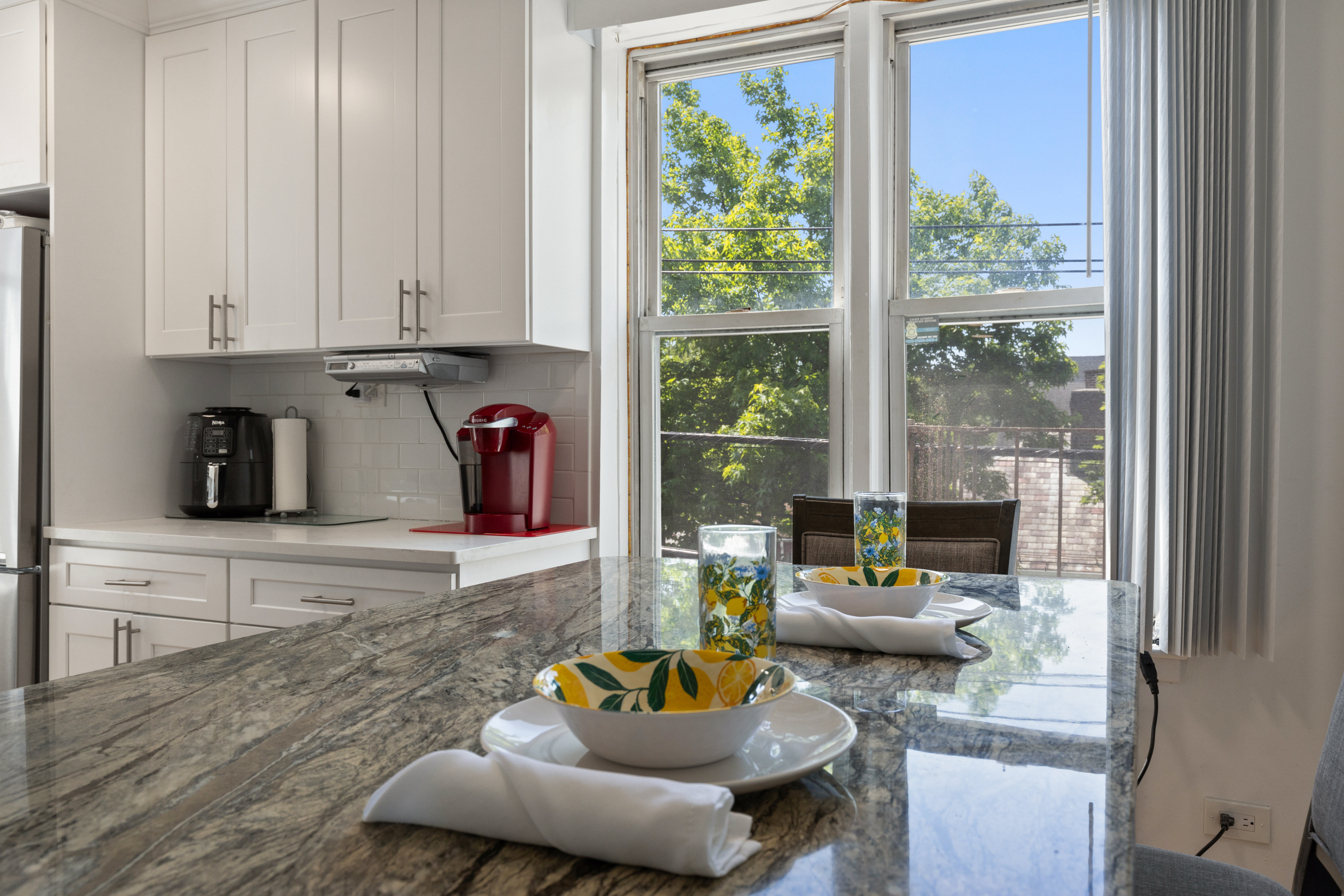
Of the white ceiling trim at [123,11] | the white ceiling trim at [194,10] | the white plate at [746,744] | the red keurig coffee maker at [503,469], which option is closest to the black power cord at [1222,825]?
the red keurig coffee maker at [503,469]

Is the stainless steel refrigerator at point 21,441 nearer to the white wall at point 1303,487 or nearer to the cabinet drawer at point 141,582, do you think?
the cabinet drawer at point 141,582

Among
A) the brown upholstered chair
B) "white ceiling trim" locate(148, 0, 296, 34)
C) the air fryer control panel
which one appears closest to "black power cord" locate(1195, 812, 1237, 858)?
the brown upholstered chair

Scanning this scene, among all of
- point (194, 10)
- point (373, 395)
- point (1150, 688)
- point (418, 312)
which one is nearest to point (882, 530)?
point (1150, 688)

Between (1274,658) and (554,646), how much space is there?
1.93 metres

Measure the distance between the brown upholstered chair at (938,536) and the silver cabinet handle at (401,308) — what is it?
1332 mm

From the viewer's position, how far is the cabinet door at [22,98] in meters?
2.68

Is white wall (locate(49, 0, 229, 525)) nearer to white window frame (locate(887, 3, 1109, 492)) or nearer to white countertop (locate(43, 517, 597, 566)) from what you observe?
white countertop (locate(43, 517, 597, 566))

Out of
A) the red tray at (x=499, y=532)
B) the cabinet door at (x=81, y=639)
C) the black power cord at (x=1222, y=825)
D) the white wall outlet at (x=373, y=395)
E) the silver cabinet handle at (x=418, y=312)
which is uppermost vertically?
the silver cabinet handle at (x=418, y=312)

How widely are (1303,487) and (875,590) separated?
1.59 m

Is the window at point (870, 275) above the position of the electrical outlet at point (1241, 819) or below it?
above

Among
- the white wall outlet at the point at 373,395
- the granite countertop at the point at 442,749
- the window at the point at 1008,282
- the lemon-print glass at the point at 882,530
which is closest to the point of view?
the granite countertop at the point at 442,749

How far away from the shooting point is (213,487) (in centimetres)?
288

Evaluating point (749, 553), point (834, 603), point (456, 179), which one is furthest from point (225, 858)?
point (456, 179)

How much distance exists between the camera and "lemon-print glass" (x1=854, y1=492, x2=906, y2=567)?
1.20m
